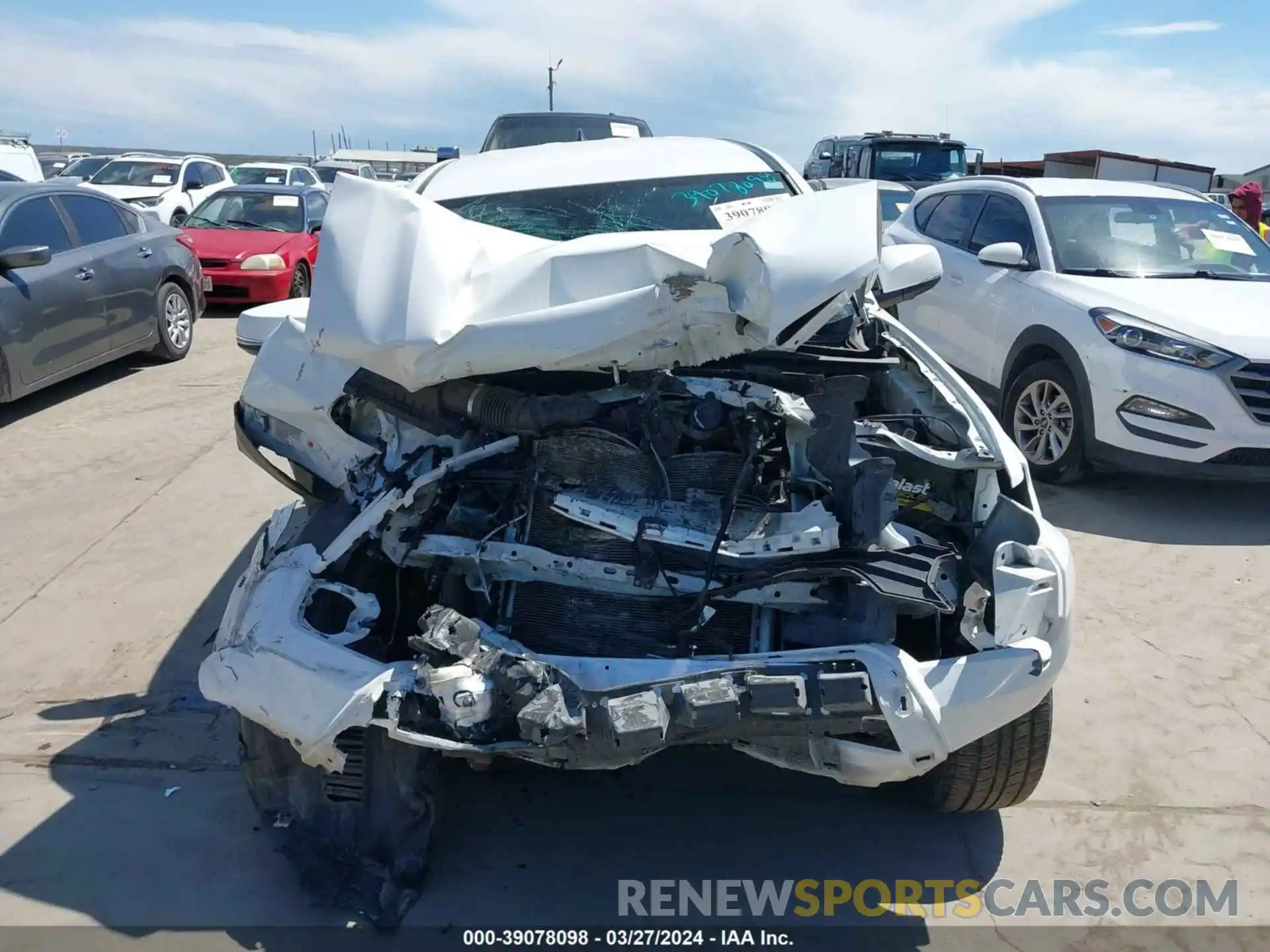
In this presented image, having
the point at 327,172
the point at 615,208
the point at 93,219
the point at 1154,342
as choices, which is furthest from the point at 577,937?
the point at 327,172

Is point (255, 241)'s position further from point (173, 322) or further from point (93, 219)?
point (93, 219)

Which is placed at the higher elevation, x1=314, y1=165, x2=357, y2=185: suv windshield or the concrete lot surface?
x1=314, y1=165, x2=357, y2=185: suv windshield

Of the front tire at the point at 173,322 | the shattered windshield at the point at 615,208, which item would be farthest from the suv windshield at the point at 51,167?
the shattered windshield at the point at 615,208

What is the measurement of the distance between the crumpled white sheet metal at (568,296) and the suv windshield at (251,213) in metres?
9.60

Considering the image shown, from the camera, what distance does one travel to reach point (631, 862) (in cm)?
279

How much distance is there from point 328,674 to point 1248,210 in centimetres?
1189

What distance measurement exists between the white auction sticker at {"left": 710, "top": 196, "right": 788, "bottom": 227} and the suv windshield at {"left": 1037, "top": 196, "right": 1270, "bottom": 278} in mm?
2893

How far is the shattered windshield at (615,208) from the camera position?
384 cm

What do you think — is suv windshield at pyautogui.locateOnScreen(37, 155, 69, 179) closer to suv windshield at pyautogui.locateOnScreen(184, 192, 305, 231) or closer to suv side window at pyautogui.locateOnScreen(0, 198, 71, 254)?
suv windshield at pyautogui.locateOnScreen(184, 192, 305, 231)

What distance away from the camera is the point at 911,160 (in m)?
16.7

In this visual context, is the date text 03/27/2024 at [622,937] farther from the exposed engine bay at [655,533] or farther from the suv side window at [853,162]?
the suv side window at [853,162]

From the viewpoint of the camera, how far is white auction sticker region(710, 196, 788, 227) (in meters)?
3.89

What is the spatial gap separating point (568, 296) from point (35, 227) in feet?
19.6

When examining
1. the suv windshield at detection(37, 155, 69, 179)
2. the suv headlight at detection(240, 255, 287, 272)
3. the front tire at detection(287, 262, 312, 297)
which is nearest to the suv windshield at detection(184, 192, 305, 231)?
the front tire at detection(287, 262, 312, 297)
